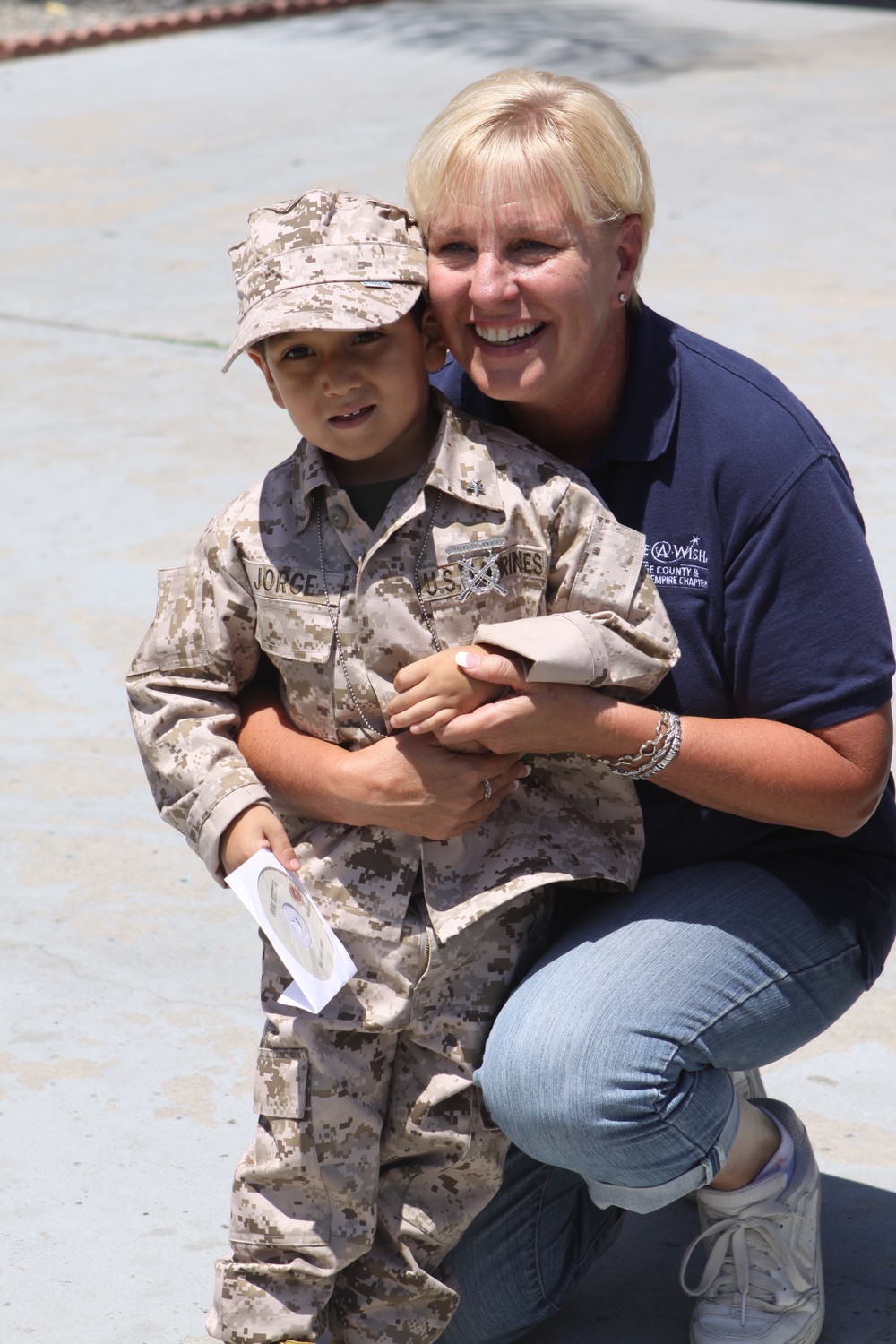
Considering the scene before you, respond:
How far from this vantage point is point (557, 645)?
185 centimetres

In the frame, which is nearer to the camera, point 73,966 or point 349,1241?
point 349,1241

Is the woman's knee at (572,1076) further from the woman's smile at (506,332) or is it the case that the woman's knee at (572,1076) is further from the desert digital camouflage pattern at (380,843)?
the woman's smile at (506,332)

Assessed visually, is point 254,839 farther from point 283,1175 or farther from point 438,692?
point 283,1175

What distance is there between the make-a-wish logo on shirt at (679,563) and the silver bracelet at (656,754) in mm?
186

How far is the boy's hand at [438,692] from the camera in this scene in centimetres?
190

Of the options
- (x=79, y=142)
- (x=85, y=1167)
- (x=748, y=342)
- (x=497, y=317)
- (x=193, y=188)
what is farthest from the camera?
(x=79, y=142)

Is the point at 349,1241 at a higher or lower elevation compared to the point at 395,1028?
lower

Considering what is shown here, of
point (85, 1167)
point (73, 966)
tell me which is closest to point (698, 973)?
point (85, 1167)

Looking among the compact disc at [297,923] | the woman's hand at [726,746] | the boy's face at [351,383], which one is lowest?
the compact disc at [297,923]

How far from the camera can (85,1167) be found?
7.85ft

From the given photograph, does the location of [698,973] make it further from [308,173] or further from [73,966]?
[308,173]

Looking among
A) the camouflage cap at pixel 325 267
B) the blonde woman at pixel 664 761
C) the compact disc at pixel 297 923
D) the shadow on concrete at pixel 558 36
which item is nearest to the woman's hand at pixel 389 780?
the blonde woman at pixel 664 761

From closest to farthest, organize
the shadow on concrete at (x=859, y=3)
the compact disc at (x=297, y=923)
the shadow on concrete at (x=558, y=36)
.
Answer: the compact disc at (x=297, y=923) → the shadow on concrete at (x=558, y=36) → the shadow on concrete at (x=859, y=3)

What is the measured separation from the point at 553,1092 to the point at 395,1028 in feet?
0.67
